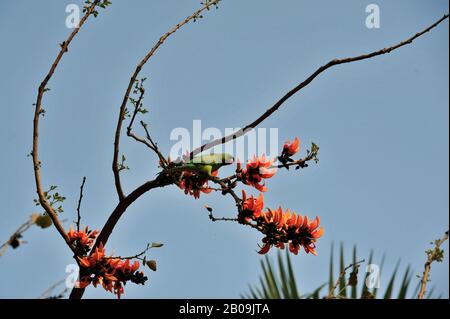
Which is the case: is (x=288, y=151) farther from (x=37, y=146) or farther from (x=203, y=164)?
(x=37, y=146)

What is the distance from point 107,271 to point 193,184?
1.72 feet

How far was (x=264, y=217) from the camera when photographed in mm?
2459

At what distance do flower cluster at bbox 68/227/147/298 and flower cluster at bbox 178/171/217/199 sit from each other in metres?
0.39

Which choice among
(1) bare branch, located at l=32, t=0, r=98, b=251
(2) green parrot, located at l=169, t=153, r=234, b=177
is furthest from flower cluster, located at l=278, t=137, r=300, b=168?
(1) bare branch, located at l=32, t=0, r=98, b=251

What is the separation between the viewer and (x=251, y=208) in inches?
96.5

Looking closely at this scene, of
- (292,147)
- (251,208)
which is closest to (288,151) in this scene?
(292,147)

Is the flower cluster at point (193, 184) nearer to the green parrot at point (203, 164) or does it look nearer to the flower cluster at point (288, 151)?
the green parrot at point (203, 164)

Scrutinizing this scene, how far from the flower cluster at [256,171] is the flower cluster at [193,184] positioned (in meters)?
0.17

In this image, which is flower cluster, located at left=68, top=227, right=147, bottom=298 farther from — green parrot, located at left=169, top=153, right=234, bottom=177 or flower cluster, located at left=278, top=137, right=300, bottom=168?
flower cluster, located at left=278, top=137, right=300, bottom=168
